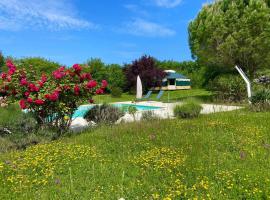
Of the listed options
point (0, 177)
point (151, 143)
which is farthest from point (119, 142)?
point (0, 177)

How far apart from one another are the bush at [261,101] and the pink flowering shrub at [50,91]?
7.36 meters

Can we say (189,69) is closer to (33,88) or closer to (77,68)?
(77,68)

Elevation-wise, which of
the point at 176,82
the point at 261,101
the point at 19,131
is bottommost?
the point at 19,131

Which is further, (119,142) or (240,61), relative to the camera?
(240,61)

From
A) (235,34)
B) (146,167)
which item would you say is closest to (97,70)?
(235,34)

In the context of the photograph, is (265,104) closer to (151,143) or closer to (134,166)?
(151,143)

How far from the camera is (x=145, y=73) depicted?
95.5ft

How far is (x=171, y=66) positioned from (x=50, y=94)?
33131mm

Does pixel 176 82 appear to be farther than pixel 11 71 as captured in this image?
Yes

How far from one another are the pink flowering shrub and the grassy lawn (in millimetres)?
1166

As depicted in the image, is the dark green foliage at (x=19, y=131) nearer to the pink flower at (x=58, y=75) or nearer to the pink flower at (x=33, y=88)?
the pink flower at (x=33, y=88)

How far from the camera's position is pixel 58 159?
570 cm

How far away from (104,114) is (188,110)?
3369mm

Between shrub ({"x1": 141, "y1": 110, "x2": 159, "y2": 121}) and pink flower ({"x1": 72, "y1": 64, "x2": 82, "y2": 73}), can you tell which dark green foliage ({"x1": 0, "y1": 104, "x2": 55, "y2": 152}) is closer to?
pink flower ({"x1": 72, "y1": 64, "x2": 82, "y2": 73})
